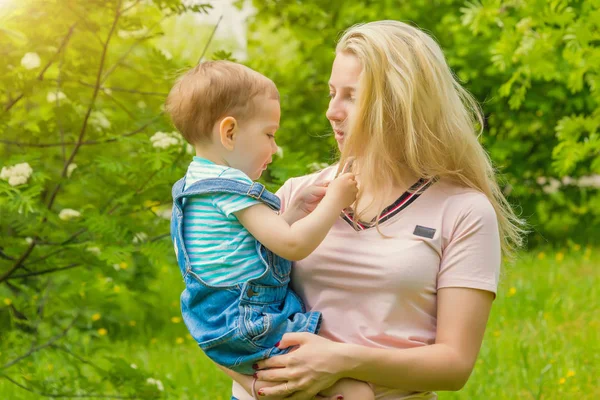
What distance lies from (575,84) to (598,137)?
35 cm

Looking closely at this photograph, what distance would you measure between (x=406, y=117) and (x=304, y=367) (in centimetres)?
73

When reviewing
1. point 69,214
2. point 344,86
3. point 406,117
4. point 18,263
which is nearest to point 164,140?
point 69,214

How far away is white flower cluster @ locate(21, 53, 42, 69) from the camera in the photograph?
370cm

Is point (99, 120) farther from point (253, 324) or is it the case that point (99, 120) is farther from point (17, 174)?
point (253, 324)

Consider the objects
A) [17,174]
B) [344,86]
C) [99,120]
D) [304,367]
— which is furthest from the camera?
[99,120]

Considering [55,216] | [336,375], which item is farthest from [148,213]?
[336,375]

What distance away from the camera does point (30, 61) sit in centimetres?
370

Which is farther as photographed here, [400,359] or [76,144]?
[76,144]

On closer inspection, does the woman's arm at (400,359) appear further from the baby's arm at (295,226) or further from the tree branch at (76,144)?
the tree branch at (76,144)

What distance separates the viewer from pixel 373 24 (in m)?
2.30

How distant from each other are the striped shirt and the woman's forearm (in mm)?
345

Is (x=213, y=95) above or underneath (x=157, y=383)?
above

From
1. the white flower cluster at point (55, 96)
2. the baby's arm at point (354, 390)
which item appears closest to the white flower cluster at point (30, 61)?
the white flower cluster at point (55, 96)

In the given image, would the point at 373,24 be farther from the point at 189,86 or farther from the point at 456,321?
the point at 456,321
